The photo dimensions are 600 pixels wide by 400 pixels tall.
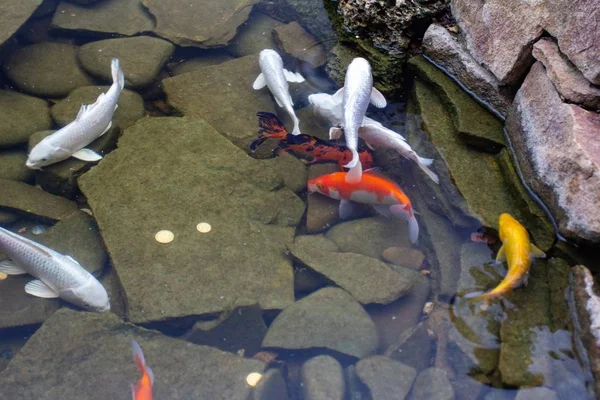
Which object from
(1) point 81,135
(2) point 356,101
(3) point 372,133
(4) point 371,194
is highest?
(2) point 356,101

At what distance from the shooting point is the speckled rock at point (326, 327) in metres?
3.84

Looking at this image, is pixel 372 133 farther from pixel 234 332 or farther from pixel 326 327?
pixel 234 332

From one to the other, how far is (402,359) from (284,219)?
158cm

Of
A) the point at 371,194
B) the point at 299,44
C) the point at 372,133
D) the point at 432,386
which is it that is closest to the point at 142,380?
the point at 432,386

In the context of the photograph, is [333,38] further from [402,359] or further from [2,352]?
[2,352]

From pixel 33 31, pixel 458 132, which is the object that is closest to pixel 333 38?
pixel 458 132

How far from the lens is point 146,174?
4.68 m

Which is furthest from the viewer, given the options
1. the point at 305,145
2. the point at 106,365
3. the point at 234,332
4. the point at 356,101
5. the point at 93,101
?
the point at 93,101

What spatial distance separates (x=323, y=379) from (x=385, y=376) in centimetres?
44

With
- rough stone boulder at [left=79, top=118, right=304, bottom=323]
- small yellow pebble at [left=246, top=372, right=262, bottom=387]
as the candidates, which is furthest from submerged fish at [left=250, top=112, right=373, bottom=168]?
small yellow pebble at [left=246, top=372, right=262, bottom=387]

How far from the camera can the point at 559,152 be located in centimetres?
390

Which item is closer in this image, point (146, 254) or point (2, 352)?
point (2, 352)

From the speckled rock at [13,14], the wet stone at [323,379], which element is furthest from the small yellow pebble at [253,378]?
the speckled rock at [13,14]

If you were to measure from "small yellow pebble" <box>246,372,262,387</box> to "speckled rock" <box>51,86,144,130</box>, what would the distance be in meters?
2.88
